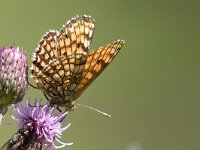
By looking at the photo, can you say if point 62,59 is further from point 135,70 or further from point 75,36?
point 135,70

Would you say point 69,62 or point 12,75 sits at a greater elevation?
point 69,62

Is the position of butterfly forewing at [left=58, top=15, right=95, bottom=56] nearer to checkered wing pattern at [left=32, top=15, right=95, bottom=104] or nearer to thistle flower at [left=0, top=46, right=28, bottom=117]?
checkered wing pattern at [left=32, top=15, right=95, bottom=104]

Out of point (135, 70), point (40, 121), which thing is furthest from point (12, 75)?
point (135, 70)

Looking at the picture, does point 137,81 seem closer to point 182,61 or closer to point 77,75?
point 182,61

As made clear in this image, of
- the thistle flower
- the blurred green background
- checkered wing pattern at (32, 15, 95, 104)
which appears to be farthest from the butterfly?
the blurred green background

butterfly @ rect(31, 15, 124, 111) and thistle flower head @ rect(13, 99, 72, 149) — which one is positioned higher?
butterfly @ rect(31, 15, 124, 111)
